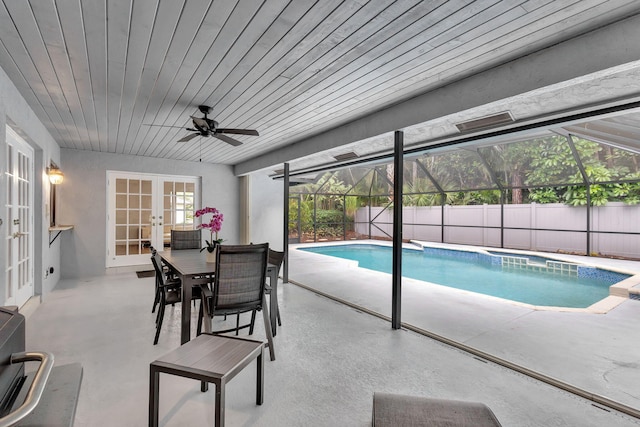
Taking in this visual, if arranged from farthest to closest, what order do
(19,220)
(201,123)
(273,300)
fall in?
(19,220) → (201,123) → (273,300)

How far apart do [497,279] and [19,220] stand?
770 centimetres

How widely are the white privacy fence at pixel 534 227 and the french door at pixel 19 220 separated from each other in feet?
35.6

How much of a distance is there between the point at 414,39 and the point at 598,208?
356 inches

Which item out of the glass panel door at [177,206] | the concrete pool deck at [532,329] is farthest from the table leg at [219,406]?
the glass panel door at [177,206]

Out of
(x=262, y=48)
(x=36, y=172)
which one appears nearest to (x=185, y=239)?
(x=36, y=172)

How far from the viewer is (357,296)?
15.4ft

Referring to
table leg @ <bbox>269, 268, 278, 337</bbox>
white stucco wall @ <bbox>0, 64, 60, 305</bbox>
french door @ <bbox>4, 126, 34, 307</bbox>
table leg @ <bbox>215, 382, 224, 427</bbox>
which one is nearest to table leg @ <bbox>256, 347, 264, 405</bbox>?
table leg @ <bbox>215, 382, 224, 427</bbox>

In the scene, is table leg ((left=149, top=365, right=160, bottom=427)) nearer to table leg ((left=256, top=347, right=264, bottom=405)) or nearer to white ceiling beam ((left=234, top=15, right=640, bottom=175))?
table leg ((left=256, top=347, right=264, bottom=405))

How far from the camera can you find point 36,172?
14.4ft

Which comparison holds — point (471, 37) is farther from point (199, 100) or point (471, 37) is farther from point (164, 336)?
point (164, 336)

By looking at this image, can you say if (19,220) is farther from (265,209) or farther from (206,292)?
(265,209)

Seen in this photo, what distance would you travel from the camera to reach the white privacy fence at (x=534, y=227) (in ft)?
26.2

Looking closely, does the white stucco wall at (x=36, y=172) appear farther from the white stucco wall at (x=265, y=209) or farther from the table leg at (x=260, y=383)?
the white stucco wall at (x=265, y=209)

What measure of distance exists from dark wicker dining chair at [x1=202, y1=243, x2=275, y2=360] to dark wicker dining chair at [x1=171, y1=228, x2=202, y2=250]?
233 centimetres
